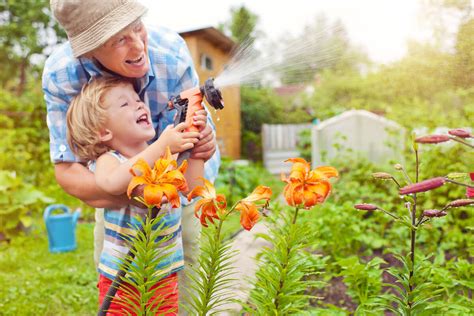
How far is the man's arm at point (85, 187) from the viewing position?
154 centimetres

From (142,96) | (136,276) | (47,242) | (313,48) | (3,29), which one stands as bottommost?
(47,242)

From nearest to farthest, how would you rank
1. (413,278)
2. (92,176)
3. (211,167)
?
1. (413,278)
2. (92,176)
3. (211,167)

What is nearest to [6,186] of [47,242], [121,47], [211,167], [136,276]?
[47,242]

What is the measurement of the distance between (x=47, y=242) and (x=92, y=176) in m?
3.24

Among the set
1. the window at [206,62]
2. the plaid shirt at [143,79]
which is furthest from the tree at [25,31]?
the plaid shirt at [143,79]

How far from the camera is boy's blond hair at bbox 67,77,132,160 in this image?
1491 millimetres

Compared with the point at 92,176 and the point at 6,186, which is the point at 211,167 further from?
the point at 6,186

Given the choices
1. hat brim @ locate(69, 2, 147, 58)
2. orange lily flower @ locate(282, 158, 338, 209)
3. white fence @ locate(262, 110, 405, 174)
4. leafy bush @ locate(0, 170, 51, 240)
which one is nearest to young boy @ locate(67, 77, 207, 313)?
hat brim @ locate(69, 2, 147, 58)

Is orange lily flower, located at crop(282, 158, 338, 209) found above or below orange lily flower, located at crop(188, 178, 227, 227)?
above

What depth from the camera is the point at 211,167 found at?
6.36 ft

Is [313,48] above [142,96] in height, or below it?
above

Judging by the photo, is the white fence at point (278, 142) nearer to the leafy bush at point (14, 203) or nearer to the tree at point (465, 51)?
the leafy bush at point (14, 203)

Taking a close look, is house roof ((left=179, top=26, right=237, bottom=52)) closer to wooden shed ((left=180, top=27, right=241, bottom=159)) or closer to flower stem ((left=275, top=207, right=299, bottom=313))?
wooden shed ((left=180, top=27, right=241, bottom=159))

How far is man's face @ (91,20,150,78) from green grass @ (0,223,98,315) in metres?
1.71
